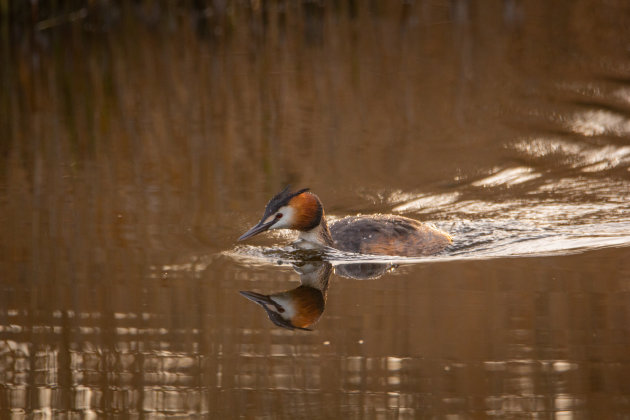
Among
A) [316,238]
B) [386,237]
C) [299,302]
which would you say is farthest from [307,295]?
[386,237]

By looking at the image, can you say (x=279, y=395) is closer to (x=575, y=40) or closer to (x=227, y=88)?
(x=227, y=88)

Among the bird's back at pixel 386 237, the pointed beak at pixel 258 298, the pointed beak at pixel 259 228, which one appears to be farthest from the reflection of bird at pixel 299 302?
the bird's back at pixel 386 237

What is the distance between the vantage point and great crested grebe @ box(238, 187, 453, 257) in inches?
279

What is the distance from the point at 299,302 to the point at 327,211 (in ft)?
8.18

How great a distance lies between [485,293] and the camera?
612 centimetres

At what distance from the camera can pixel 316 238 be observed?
7285 millimetres

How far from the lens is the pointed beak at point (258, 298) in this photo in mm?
6085

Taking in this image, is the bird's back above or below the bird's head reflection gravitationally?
above

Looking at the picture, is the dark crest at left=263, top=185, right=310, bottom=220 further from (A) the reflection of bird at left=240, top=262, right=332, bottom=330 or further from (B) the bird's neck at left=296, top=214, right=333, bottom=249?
(A) the reflection of bird at left=240, top=262, right=332, bottom=330

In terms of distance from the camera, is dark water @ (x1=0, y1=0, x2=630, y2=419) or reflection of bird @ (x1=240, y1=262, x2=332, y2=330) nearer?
dark water @ (x1=0, y1=0, x2=630, y2=419)

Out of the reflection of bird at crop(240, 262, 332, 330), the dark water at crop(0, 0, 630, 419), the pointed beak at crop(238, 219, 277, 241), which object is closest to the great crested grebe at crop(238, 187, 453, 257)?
the pointed beak at crop(238, 219, 277, 241)

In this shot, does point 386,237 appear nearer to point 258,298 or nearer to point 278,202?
point 278,202

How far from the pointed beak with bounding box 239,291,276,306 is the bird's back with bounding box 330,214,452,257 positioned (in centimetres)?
125

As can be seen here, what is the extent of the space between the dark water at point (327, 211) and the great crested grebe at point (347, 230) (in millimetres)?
164
